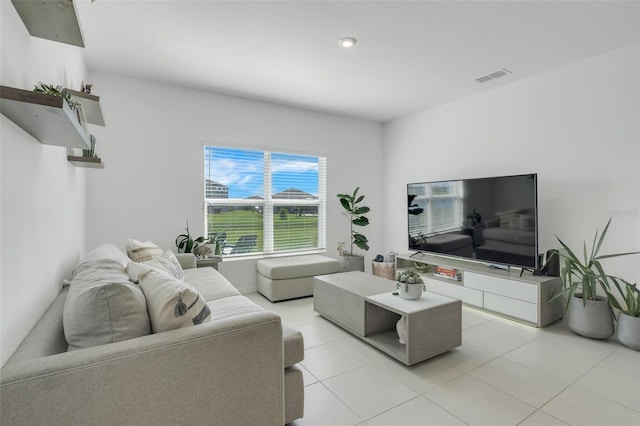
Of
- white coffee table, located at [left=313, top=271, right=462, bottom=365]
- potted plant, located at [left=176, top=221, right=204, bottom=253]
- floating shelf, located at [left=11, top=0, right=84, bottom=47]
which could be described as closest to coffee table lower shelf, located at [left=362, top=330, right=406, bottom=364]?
white coffee table, located at [left=313, top=271, right=462, bottom=365]

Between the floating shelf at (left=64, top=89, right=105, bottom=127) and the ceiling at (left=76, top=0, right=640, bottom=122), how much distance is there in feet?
2.43

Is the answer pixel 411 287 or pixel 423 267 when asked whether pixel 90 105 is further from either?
pixel 423 267

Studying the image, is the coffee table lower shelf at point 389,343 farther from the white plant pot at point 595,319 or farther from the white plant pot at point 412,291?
the white plant pot at point 595,319

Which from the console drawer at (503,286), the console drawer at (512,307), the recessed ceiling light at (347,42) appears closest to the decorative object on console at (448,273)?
the console drawer at (503,286)

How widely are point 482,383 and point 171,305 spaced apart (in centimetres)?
196

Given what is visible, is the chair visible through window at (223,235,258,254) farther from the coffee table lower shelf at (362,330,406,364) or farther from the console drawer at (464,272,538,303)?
the console drawer at (464,272,538,303)

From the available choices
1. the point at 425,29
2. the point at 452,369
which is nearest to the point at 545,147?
the point at 425,29

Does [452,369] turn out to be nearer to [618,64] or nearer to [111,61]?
[618,64]

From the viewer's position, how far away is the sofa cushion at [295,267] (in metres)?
3.70

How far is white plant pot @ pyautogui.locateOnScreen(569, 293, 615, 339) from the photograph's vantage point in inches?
101

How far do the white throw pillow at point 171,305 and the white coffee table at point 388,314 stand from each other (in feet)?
4.70

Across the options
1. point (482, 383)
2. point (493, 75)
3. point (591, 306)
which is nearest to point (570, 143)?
point (493, 75)

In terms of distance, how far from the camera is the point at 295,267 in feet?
12.4

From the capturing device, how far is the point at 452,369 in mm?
2152
